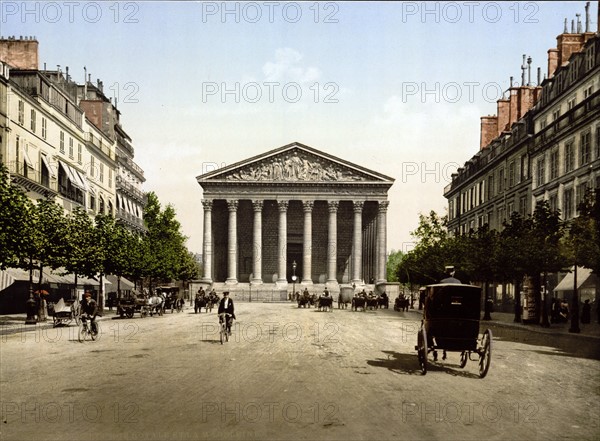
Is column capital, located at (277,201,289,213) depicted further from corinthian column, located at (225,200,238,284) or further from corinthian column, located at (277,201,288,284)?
corinthian column, located at (225,200,238,284)

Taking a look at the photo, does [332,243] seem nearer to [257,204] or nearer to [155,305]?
[257,204]

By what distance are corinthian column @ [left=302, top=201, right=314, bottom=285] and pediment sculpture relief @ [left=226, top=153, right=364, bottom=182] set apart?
3.70 meters

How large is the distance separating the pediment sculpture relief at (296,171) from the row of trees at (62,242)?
34.2 metres

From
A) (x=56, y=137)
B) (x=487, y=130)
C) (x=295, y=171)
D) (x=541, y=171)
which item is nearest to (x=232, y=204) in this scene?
(x=295, y=171)

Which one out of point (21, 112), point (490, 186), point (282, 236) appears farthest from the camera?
point (282, 236)

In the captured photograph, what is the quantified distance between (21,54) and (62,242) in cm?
1905

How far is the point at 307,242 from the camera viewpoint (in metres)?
100

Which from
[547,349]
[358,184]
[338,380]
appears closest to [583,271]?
[547,349]

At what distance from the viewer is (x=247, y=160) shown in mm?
99250

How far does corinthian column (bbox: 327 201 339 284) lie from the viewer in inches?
3954

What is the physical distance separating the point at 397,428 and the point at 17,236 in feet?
78.9

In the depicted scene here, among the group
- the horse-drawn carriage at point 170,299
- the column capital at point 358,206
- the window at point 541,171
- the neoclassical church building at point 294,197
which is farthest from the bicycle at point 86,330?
the column capital at point 358,206

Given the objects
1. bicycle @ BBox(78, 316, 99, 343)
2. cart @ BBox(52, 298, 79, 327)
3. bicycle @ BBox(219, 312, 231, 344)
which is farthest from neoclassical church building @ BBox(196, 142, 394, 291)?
bicycle @ BBox(219, 312, 231, 344)

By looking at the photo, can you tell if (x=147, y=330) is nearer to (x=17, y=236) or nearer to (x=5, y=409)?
(x=17, y=236)
